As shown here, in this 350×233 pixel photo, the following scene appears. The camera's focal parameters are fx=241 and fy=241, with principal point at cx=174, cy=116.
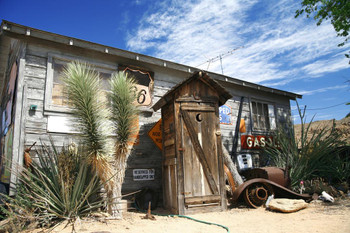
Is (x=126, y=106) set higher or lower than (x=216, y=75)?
lower

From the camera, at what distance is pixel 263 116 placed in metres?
11.2

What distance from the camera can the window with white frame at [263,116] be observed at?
10.8m

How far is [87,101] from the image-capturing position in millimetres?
4934

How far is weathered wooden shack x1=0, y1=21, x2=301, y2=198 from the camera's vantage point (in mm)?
5785

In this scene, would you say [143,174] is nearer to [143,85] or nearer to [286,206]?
[143,85]

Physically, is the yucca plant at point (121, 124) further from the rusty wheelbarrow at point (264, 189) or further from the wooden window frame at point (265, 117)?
the wooden window frame at point (265, 117)

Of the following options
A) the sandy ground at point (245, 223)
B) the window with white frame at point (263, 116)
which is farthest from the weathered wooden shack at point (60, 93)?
the sandy ground at point (245, 223)

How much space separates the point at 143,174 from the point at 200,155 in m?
2.02

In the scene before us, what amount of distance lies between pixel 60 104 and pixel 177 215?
13.3ft

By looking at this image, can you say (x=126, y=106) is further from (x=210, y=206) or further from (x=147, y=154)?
(x=210, y=206)

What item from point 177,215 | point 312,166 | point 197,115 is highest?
point 197,115

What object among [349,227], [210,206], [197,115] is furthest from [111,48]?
[349,227]

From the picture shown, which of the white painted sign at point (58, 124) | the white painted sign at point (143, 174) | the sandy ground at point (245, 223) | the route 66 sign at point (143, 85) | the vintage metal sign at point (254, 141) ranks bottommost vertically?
the sandy ground at point (245, 223)

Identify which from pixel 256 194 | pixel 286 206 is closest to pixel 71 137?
pixel 256 194
